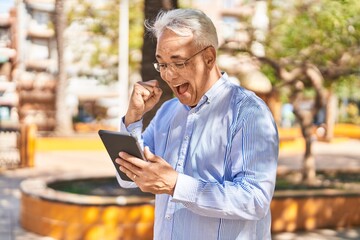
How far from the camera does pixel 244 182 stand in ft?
6.22

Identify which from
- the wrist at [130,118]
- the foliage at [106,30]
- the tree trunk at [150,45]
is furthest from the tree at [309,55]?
the foliage at [106,30]

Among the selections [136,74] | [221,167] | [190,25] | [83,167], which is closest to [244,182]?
[221,167]

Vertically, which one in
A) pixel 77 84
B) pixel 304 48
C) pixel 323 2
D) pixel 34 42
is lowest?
pixel 77 84

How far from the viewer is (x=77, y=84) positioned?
44469 millimetres

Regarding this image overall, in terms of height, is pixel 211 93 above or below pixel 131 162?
above

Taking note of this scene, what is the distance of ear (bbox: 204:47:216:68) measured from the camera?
2.05 metres

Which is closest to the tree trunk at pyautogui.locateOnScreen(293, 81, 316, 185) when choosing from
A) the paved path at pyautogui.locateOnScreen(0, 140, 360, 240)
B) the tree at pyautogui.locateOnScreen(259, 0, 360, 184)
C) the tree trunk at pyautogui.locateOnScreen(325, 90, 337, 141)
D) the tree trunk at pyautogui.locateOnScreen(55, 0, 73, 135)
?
the tree at pyautogui.locateOnScreen(259, 0, 360, 184)

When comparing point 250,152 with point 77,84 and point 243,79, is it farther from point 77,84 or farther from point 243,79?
point 77,84

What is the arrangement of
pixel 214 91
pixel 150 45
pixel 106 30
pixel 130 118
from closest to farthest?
1. pixel 214 91
2. pixel 130 118
3. pixel 150 45
4. pixel 106 30

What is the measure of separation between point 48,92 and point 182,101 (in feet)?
108

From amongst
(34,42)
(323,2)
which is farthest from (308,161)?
(34,42)

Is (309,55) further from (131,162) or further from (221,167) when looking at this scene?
(131,162)

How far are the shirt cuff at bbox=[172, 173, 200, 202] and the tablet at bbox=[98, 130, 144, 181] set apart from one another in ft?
0.48

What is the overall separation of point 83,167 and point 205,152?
13.9 metres
